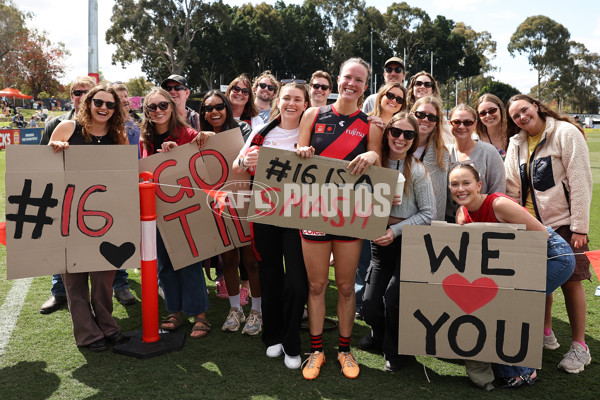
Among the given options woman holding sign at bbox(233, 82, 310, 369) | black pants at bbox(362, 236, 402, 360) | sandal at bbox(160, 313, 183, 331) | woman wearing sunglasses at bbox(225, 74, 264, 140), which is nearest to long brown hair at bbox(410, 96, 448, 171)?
black pants at bbox(362, 236, 402, 360)

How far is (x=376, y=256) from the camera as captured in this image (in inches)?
131

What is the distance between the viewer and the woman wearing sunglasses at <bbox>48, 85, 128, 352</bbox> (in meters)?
3.51

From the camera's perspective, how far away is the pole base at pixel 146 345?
347cm

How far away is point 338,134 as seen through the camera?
3.08 m

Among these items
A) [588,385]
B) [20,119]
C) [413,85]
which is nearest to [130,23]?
[20,119]

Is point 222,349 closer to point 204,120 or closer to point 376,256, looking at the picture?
point 376,256

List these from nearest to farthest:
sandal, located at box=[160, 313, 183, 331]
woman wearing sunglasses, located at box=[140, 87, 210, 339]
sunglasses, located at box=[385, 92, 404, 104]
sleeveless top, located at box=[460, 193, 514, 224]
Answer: sleeveless top, located at box=[460, 193, 514, 224] → woman wearing sunglasses, located at box=[140, 87, 210, 339] → sandal, located at box=[160, 313, 183, 331] → sunglasses, located at box=[385, 92, 404, 104]

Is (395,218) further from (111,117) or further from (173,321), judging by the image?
(111,117)

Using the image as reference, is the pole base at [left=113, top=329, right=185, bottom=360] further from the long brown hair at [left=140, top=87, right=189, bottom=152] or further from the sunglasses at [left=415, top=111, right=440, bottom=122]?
the sunglasses at [left=415, top=111, right=440, bottom=122]

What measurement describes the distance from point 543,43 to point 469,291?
205 feet

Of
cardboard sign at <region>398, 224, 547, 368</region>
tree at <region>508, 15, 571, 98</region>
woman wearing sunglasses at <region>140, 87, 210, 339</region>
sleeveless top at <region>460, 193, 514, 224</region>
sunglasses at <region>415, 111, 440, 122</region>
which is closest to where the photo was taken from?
cardboard sign at <region>398, 224, 547, 368</region>

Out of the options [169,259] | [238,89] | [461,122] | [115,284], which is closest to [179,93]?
[238,89]

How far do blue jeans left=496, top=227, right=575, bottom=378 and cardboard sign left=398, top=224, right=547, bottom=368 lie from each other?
237mm

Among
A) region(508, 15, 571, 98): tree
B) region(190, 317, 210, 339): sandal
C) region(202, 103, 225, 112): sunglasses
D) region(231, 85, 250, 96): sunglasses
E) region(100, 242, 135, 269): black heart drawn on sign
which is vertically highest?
region(508, 15, 571, 98): tree
